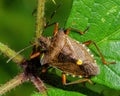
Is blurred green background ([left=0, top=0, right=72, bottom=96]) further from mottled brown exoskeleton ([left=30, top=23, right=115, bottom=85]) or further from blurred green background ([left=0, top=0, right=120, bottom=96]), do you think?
mottled brown exoskeleton ([left=30, top=23, right=115, bottom=85])

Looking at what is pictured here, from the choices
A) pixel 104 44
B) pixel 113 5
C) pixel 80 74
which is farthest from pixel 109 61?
pixel 80 74

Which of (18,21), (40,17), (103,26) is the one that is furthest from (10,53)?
(18,21)

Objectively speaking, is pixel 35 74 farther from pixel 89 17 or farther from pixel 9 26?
pixel 9 26

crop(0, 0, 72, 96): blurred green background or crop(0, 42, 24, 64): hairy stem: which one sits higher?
crop(0, 42, 24, 64): hairy stem

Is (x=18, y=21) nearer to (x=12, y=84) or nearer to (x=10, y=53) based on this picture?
(x=10, y=53)

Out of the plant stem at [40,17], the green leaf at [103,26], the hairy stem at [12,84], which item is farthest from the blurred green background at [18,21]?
the plant stem at [40,17]

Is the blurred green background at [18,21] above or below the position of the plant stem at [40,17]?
below

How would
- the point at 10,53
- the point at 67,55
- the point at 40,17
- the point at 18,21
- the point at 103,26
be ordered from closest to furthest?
the point at 40,17 → the point at 10,53 → the point at 103,26 → the point at 67,55 → the point at 18,21

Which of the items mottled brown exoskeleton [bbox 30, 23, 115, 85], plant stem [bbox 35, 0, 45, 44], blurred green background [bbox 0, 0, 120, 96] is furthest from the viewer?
blurred green background [bbox 0, 0, 120, 96]

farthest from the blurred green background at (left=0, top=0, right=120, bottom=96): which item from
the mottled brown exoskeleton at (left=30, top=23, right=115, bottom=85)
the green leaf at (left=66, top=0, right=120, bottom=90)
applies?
the green leaf at (left=66, top=0, right=120, bottom=90)

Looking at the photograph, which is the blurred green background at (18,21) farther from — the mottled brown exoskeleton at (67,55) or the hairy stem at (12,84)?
the hairy stem at (12,84)
